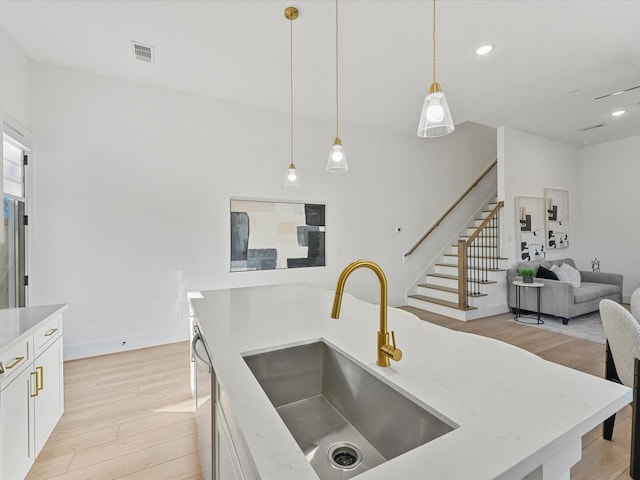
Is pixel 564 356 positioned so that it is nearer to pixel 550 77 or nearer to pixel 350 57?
pixel 550 77

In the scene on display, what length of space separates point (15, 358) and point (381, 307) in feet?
5.94

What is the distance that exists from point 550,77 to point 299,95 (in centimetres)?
293

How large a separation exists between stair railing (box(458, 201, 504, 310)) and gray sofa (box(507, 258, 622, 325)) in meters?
0.38

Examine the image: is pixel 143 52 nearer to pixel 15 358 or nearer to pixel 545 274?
pixel 15 358

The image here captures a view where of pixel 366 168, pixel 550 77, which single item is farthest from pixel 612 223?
pixel 366 168

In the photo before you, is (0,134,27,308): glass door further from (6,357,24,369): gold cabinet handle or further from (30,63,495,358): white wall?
(6,357,24,369): gold cabinet handle

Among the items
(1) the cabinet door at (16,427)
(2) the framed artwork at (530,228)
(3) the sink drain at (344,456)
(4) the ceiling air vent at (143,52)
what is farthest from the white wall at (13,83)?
(2) the framed artwork at (530,228)

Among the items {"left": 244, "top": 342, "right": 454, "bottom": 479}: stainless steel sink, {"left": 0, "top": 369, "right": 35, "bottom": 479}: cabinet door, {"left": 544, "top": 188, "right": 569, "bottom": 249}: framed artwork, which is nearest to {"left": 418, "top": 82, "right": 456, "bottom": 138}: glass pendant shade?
{"left": 244, "top": 342, "right": 454, "bottom": 479}: stainless steel sink

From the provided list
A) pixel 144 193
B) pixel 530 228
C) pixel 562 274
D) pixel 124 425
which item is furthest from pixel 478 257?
pixel 124 425

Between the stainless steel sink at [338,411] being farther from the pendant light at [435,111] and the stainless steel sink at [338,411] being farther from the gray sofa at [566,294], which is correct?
the gray sofa at [566,294]

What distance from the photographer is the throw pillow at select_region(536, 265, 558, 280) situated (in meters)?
4.81

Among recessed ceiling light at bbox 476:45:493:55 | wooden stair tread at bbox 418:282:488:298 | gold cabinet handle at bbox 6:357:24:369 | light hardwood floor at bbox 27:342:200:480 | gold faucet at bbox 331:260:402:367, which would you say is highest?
recessed ceiling light at bbox 476:45:493:55

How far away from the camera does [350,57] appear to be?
3115 millimetres

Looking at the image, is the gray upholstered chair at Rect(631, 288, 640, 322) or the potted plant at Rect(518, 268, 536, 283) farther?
the potted plant at Rect(518, 268, 536, 283)
